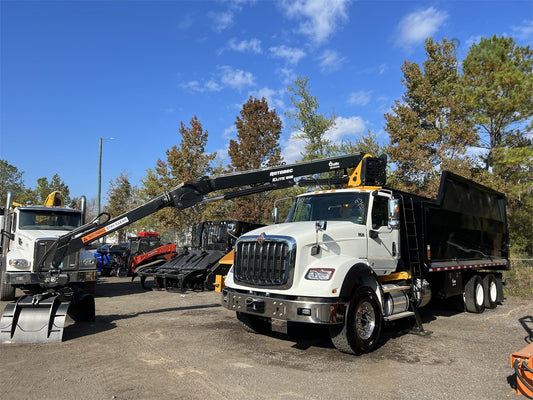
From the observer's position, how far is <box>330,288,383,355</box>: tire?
5637mm

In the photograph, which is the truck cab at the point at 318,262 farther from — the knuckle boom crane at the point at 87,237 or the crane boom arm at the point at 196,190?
the crane boom arm at the point at 196,190

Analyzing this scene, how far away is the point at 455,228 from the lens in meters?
9.08

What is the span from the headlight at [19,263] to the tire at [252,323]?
6.33 metres

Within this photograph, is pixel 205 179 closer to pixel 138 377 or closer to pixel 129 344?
pixel 129 344

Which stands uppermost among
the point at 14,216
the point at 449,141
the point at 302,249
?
the point at 449,141

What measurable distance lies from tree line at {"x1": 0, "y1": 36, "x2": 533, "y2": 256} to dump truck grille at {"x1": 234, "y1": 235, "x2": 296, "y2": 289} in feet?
54.1

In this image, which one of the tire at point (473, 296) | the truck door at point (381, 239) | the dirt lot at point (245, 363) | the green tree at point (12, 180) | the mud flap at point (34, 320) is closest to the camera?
the dirt lot at point (245, 363)

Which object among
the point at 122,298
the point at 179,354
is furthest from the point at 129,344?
the point at 122,298

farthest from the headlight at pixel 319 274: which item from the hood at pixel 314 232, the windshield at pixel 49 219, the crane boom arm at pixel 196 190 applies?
the windshield at pixel 49 219

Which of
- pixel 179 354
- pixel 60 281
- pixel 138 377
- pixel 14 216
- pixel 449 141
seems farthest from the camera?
pixel 449 141

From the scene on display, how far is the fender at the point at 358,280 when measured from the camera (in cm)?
556

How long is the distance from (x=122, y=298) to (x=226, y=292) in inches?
267

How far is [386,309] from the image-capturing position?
6633 millimetres

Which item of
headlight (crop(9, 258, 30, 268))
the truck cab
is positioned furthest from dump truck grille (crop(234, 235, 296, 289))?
headlight (crop(9, 258, 30, 268))
